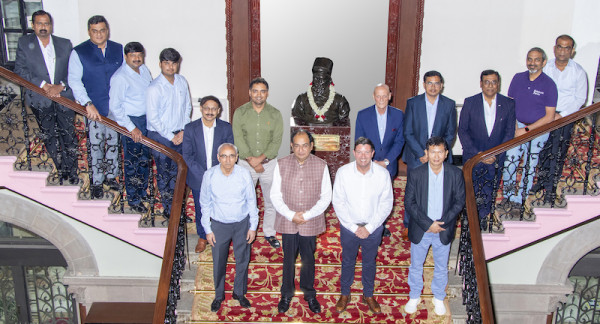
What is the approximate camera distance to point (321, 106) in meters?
7.07

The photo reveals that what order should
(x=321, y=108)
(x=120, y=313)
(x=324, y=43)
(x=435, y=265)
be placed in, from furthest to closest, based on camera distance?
(x=324, y=43), (x=120, y=313), (x=321, y=108), (x=435, y=265)

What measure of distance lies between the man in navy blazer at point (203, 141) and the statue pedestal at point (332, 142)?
1078 mm

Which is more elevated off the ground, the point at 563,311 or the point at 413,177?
the point at 413,177

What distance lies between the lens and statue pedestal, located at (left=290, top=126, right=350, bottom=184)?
278 inches

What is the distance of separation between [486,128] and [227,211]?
113 inches

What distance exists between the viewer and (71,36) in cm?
827

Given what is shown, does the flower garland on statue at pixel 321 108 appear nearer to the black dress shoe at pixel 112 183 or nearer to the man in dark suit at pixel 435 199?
the man in dark suit at pixel 435 199

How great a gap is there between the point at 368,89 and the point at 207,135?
3352mm

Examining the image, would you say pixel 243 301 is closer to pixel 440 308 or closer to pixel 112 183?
pixel 440 308

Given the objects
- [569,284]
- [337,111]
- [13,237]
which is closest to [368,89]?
[337,111]

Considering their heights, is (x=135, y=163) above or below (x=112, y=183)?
above

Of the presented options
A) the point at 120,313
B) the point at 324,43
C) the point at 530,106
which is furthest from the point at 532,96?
the point at 120,313

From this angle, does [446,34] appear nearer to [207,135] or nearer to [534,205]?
[534,205]

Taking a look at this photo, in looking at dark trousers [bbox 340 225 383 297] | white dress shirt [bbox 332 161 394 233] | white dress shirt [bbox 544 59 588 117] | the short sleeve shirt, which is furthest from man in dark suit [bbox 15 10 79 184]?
white dress shirt [bbox 544 59 588 117]
